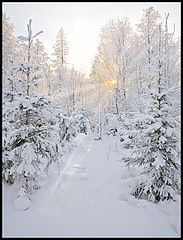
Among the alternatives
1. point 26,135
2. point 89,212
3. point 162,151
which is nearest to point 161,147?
point 162,151

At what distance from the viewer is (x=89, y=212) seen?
117 inches

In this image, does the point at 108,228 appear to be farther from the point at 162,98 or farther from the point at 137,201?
the point at 162,98

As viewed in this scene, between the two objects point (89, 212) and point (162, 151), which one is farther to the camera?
point (162, 151)

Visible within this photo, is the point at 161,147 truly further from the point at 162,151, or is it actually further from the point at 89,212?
the point at 89,212

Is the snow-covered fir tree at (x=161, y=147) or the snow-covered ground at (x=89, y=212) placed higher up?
the snow-covered fir tree at (x=161, y=147)

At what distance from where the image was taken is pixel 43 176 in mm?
4441

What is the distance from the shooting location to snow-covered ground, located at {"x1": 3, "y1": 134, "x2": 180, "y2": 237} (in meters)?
2.52

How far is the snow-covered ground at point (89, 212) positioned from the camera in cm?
252

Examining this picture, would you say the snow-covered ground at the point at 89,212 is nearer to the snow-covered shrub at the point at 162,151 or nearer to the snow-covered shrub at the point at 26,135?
the snow-covered shrub at the point at 162,151

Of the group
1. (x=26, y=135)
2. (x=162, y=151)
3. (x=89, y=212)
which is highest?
(x=26, y=135)

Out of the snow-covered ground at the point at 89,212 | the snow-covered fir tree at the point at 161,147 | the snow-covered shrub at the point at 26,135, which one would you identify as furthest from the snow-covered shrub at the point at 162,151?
the snow-covered shrub at the point at 26,135

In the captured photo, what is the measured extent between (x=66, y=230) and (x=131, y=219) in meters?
1.35

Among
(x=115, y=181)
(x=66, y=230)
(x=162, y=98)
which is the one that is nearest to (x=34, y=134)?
(x=66, y=230)

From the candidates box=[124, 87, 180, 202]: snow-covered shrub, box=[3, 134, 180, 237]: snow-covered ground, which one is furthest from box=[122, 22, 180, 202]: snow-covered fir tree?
box=[3, 134, 180, 237]: snow-covered ground
